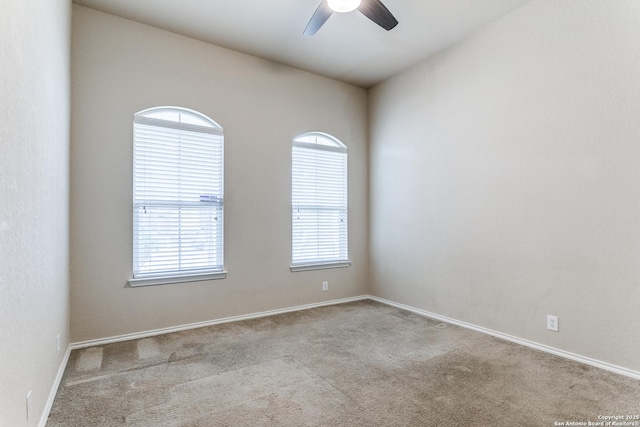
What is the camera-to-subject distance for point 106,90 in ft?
10.4

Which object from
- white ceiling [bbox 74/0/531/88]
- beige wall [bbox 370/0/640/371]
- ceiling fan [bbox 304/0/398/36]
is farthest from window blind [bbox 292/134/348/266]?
ceiling fan [bbox 304/0/398/36]

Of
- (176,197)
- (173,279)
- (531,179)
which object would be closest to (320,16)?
(176,197)

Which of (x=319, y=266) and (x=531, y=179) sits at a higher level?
(x=531, y=179)

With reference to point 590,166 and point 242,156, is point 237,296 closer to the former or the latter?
point 242,156

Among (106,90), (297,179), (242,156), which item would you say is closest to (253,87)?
(242,156)

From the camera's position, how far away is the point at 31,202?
171 centimetres

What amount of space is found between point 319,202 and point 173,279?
2.06 m

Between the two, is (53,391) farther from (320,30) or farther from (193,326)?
(320,30)

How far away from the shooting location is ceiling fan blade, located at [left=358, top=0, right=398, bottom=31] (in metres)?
2.53

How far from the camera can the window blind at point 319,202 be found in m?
4.36

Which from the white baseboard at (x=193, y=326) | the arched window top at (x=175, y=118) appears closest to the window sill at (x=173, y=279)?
the white baseboard at (x=193, y=326)

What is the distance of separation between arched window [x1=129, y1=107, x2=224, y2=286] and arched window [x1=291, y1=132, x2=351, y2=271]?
1.02 m

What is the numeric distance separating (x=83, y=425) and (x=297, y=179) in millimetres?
3164

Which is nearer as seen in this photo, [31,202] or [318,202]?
[31,202]
